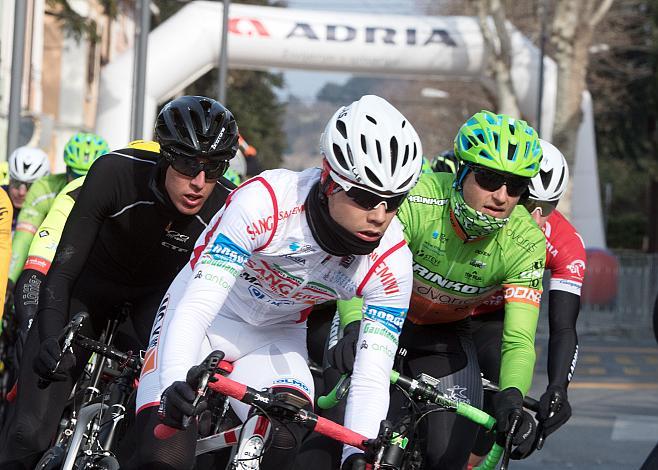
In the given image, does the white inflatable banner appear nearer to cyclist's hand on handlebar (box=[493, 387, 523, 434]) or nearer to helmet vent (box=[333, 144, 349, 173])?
cyclist's hand on handlebar (box=[493, 387, 523, 434])

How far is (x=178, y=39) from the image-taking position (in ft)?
79.5

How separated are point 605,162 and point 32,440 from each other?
2058 inches

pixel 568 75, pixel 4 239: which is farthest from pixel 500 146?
pixel 568 75

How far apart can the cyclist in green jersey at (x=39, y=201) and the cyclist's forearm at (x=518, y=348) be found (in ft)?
15.1

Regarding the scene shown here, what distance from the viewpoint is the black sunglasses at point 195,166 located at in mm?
5453

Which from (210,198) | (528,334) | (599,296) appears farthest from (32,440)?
(599,296)

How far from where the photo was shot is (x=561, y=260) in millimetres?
6781

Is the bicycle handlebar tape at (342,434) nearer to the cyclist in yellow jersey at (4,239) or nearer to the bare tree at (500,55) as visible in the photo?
the cyclist in yellow jersey at (4,239)

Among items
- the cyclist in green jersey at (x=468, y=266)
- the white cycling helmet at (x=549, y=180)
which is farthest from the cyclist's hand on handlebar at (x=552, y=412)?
the white cycling helmet at (x=549, y=180)

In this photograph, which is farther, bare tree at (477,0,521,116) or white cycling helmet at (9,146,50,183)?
bare tree at (477,0,521,116)

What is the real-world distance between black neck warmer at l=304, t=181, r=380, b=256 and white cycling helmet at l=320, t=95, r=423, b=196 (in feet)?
0.56

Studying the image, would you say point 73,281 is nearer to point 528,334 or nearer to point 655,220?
point 528,334

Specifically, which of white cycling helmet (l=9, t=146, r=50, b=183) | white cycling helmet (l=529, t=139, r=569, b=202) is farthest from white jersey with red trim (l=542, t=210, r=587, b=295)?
white cycling helmet (l=9, t=146, r=50, b=183)

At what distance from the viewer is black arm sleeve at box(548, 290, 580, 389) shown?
5973 millimetres
